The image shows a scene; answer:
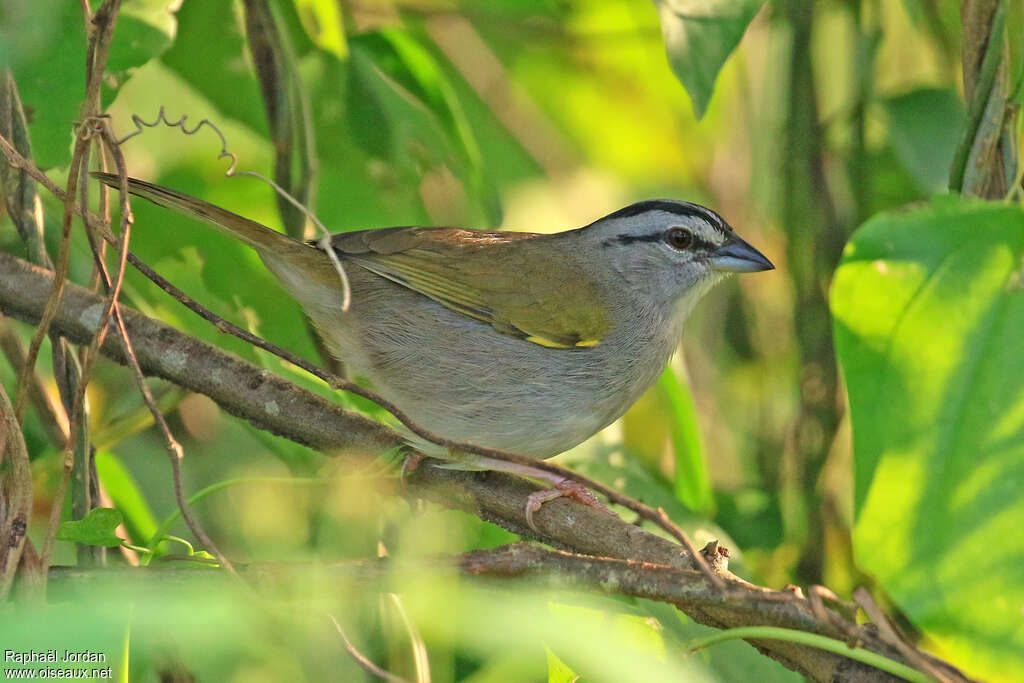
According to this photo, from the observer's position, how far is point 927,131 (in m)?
3.70

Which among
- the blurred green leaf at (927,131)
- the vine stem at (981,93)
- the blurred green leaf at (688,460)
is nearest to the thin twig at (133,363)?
the blurred green leaf at (688,460)

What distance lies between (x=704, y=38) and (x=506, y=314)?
1167mm

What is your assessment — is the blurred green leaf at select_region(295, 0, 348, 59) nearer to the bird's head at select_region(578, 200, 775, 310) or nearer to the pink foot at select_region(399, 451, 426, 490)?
the bird's head at select_region(578, 200, 775, 310)

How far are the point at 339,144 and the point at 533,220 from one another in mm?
1465

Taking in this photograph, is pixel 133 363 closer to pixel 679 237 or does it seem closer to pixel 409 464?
pixel 409 464

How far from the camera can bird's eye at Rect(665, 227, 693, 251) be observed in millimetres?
3500

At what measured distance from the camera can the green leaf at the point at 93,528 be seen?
5.97 ft

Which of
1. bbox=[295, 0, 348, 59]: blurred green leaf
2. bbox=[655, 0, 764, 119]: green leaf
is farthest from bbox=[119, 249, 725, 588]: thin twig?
bbox=[295, 0, 348, 59]: blurred green leaf

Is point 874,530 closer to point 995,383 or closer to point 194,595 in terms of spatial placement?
point 995,383

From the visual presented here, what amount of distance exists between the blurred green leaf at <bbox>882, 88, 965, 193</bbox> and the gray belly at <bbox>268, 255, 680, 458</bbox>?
4.25 feet

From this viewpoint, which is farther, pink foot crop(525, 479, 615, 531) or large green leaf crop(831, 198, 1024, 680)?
pink foot crop(525, 479, 615, 531)

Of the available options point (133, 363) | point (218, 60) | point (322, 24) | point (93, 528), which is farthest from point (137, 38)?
point (93, 528)

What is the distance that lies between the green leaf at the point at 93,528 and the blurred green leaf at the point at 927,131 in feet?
9.74

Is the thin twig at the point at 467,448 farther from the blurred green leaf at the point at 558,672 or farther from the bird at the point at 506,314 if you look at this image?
the bird at the point at 506,314
